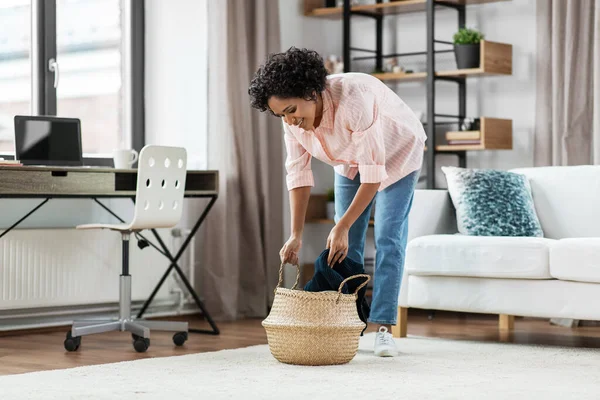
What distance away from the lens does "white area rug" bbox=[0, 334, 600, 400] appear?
2656 mm

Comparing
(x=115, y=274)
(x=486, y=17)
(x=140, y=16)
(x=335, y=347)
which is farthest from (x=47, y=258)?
(x=486, y=17)

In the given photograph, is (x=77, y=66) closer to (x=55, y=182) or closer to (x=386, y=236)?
(x=55, y=182)

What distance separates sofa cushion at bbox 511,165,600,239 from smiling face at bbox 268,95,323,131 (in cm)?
157

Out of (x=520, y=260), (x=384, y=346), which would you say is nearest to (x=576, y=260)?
(x=520, y=260)

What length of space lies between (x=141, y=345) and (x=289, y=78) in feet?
4.35

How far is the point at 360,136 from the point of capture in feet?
10.0

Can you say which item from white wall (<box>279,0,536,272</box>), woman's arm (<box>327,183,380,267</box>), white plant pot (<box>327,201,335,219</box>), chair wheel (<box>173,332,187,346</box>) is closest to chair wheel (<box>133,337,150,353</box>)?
chair wheel (<box>173,332,187,346</box>)

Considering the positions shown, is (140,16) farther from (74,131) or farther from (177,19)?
(74,131)

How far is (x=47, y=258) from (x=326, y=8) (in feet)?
7.15

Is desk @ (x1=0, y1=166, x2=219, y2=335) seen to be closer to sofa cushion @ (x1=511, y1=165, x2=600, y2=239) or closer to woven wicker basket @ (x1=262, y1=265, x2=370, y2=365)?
woven wicker basket @ (x1=262, y1=265, x2=370, y2=365)

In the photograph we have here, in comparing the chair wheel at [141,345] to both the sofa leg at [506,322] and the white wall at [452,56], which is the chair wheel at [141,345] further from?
the white wall at [452,56]

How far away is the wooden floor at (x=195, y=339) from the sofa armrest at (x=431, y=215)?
1.47ft

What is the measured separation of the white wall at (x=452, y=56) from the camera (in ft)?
17.2

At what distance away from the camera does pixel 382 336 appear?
3.46 meters
